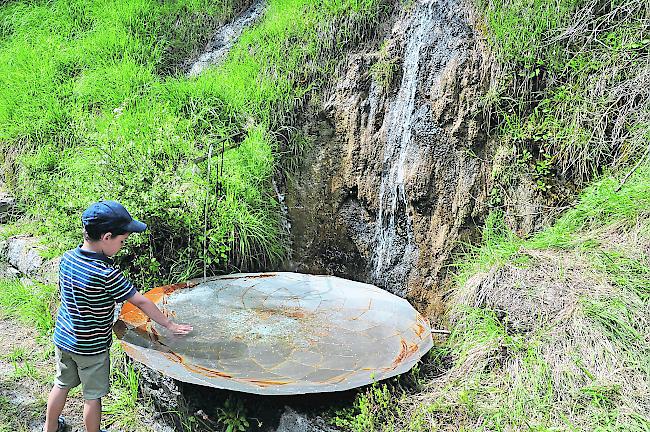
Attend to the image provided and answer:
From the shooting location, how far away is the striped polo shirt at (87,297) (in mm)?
2518

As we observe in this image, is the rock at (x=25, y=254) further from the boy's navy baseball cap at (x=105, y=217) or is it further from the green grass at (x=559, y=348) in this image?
the green grass at (x=559, y=348)

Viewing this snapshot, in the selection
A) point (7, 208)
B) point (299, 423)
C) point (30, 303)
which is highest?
point (299, 423)

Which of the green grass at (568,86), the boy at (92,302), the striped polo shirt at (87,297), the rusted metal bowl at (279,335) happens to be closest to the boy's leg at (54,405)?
the boy at (92,302)

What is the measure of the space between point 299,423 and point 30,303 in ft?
8.68

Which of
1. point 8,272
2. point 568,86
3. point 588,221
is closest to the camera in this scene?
point 588,221

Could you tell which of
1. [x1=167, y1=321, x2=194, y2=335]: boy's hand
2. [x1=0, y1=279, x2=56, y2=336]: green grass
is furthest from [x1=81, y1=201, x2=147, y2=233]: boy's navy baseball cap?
[x1=0, y1=279, x2=56, y2=336]: green grass

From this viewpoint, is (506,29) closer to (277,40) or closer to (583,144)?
(583,144)

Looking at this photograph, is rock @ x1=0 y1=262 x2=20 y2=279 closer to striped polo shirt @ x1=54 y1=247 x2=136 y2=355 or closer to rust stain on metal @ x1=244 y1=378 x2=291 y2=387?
striped polo shirt @ x1=54 y1=247 x2=136 y2=355

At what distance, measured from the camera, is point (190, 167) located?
4.25 metres

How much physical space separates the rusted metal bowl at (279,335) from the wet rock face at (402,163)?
0.71m

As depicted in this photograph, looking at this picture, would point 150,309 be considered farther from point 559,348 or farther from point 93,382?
point 559,348

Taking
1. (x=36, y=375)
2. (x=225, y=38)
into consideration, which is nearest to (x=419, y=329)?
(x=36, y=375)

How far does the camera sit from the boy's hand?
2.78 metres

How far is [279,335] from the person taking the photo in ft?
10.2
